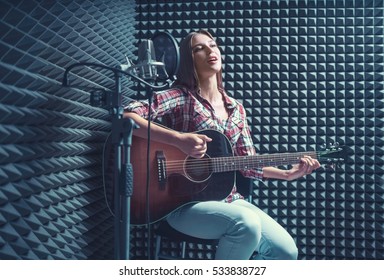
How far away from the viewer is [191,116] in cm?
140

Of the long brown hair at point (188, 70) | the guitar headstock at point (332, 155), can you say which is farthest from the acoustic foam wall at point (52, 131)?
the guitar headstock at point (332, 155)

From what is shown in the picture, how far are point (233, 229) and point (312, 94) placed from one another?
108 centimetres

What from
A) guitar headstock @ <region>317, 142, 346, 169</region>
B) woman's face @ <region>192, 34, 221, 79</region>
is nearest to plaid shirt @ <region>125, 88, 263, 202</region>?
woman's face @ <region>192, 34, 221, 79</region>

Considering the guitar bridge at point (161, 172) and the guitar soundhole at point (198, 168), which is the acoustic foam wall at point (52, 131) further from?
the guitar soundhole at point (198, 168)

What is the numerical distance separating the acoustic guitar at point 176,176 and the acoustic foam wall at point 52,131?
0.30 m

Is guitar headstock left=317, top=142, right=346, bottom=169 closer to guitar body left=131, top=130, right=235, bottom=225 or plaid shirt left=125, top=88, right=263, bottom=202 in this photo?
plaid shirt left=125, top=88, right=263, bottom=202

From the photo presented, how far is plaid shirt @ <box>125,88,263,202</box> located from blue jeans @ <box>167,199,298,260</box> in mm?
148

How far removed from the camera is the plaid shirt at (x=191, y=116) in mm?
1362

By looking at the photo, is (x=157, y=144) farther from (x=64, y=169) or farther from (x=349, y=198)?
(x=349, y=198)

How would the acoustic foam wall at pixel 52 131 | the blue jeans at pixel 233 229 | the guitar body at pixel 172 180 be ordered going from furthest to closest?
the guitar body at pixel 172 180 → the blue jeans at pixel 233 229 → the acoustic foam wall at pixel 52 131

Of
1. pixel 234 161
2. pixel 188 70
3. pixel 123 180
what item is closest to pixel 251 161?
pixel 234 161

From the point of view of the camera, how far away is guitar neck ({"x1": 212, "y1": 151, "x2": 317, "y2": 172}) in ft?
4.39

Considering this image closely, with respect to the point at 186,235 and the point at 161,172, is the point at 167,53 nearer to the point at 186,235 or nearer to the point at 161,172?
the point at 161,172
